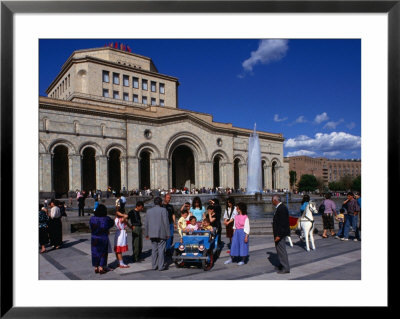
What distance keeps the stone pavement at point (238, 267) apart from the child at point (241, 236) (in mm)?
308

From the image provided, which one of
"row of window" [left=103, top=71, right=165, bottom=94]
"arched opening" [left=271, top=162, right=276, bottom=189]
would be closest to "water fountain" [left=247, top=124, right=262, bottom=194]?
"arched opening" [left=271, top=162, right=276, bottom=189]

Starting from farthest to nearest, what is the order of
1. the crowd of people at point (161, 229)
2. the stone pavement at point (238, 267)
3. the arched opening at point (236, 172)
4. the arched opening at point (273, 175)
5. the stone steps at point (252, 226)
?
1. the arched opening at point (273, 175)
2. the arched opening at point (236, 172)
3. the stone steps at point (252, 226)
4. the crowd of people at point (161, 229)
5. the stone pavement at point (238, 267)

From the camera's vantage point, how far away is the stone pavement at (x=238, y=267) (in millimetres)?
6809

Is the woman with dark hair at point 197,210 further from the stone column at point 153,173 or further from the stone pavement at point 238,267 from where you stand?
the stone column at point 153,173

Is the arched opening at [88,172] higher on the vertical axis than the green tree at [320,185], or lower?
higher

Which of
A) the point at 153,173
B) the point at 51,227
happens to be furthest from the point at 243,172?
the point at 51,227

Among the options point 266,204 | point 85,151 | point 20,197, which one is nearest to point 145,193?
point 85,151

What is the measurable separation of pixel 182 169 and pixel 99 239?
→ 41.7 m

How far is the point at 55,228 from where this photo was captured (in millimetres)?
10156

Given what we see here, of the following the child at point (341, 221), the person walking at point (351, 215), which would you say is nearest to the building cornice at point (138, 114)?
the child at point (341, 221)

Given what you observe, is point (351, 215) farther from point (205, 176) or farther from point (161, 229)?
point (205, 176)

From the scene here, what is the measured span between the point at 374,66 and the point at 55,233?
422 inches

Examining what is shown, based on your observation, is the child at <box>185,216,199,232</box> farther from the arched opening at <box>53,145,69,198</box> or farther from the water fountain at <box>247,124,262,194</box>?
the water fountain at <box>247,124,262,194</box>

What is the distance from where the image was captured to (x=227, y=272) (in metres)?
7.10
